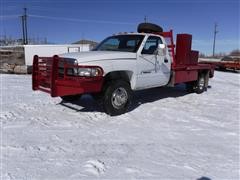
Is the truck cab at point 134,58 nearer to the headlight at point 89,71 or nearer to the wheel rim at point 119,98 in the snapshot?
the headlight at point 89,71

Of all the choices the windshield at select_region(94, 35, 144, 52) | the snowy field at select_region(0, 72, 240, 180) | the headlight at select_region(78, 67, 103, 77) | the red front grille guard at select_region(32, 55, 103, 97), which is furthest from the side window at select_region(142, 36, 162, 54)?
the red front grille guard at select_region(32, 55, 103, 97)

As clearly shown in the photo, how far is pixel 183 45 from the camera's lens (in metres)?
9.29

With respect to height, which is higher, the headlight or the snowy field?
the headlight

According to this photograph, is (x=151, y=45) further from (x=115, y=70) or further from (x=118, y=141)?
(x=118, y=141)

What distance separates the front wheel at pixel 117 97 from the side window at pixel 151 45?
119 centimetres

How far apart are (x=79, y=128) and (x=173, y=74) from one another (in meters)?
3.85

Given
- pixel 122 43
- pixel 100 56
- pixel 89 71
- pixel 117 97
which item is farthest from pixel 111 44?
pixel 89 71

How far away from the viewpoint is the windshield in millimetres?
7107

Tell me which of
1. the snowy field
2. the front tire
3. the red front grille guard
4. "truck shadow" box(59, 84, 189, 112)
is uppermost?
the red front grille guard

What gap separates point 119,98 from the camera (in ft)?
21.4

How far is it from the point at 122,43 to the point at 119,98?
65.2 inches

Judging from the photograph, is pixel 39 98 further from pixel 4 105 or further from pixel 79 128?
pixel 79 128

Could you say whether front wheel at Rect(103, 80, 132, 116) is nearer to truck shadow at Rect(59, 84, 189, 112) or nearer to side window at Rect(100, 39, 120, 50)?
truck shadow at Rect(59, 84, 189, 112)

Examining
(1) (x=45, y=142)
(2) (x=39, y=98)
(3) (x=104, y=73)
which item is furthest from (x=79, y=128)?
(2) (x=39, y=98)
